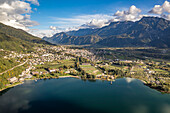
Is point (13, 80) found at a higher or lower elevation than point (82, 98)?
higher

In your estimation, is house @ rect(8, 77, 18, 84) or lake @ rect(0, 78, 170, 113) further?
house @ rect(8, 77, 18, 84)

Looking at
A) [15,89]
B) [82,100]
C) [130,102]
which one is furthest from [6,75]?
[130,102]

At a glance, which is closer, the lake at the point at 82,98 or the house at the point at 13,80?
the lake at the point at 82,98

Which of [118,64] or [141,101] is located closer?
[141,101]

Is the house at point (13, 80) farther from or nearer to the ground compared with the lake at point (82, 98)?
farther from the ground

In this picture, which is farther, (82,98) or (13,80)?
(13,80)

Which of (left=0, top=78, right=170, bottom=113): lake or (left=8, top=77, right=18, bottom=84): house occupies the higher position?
(left=8, top=77, right=18, bottom=84): house

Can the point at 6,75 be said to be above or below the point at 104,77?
above

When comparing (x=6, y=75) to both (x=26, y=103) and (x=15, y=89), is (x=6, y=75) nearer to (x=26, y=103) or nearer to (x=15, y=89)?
(x=15, y=89)
